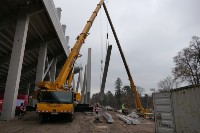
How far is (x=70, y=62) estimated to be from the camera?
57.8 feet

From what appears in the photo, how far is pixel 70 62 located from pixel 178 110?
10.3 metres

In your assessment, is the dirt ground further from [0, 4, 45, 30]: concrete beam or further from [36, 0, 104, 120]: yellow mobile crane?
[0, 4, 45, 30]: concrete beam

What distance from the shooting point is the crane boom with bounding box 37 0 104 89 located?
1558 centimetres

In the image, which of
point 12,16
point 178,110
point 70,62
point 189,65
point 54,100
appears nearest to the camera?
point 178,110

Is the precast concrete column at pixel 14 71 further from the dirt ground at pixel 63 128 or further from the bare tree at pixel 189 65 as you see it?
the bare tree at pixel 189 65

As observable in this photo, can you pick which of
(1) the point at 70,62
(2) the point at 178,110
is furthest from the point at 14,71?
(2) the point at 178,110

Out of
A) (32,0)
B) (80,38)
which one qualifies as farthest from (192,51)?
(32,0)

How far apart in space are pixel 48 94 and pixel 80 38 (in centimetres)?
687

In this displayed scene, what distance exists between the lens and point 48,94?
14.6 m

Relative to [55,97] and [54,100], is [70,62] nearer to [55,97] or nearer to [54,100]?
[55,97]

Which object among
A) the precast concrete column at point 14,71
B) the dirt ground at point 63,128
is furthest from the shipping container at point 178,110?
the precast concrete column at point 14,71

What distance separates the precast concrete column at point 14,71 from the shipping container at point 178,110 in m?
9.96

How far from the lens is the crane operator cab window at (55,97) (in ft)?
47.2

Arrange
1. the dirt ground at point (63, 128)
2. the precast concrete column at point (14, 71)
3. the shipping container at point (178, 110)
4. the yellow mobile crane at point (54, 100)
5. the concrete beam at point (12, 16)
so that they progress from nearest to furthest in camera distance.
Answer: the shipping container at point (178, 110)
the dirt ground at point (63, 128)
the yellow mobile crane at point (54, 100)
the precast concrete column at point (14, 71)
the concrete beam at point (12, 16)
